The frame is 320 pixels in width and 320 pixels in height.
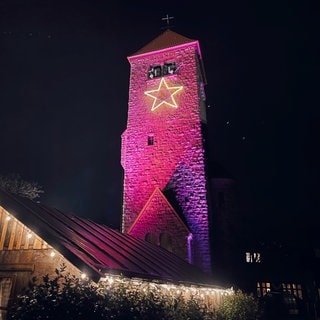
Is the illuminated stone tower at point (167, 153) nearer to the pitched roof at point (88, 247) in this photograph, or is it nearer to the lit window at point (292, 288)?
the pitched roof at point (88, 247)

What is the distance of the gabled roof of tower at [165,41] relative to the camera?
854 inches

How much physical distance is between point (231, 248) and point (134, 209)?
6022mm

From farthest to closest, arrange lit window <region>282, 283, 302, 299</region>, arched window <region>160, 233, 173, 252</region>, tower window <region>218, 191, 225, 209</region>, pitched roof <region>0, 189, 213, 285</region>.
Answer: lit window <region>282, 283, 302, 299</region>
tower window <region>218, 191, 225, 209</region>
arched window <region>160, 233, 173, 252</region>
pitched roof <region>0, 189, 213, 285</region>

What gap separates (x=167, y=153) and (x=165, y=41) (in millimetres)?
8645

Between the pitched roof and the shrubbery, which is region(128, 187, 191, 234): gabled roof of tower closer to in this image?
the pitched roof

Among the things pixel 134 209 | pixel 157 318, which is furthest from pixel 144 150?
pixel 157 318

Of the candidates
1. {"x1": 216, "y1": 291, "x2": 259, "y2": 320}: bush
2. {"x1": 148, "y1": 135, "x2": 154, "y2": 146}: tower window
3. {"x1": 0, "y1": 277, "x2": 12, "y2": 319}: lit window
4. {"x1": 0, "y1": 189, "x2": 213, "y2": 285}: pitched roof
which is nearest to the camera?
{"x1": 0, "y1": 189, "x2": 213, "y2": 285}: pitched roof

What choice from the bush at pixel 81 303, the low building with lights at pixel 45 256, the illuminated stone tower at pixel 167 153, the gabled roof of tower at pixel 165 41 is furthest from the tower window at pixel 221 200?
the bush at pixel 81 303

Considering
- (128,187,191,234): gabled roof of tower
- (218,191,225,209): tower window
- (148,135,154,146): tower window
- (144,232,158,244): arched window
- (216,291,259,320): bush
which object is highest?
(148,135,154,146): tower window

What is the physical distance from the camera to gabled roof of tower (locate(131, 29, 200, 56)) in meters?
21.7

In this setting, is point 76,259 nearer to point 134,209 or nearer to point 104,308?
point 104,308

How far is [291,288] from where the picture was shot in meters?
21.4

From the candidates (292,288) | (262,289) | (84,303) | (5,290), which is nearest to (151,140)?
(262,289)

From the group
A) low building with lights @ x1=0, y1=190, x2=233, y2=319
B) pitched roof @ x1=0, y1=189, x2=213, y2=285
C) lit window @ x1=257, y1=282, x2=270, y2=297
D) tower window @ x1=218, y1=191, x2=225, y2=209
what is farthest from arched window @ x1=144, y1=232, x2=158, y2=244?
lit window @ x1=257, y1=282, x2=270, y2=297
